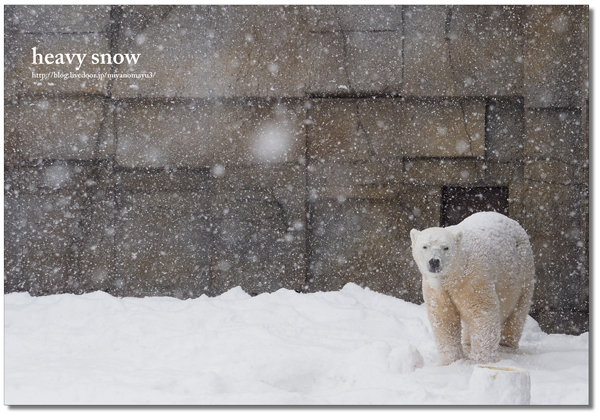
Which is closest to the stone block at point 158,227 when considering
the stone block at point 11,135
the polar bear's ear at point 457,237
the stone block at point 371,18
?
the stone block at point 11,135

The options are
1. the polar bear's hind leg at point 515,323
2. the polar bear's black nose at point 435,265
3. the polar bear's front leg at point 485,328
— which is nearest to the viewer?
the polar bear's black nose at point 435,265

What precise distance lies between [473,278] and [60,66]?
3077 millimetres

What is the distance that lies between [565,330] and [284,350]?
6.93 ft

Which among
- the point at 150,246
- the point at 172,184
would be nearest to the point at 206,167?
the point at 172,184

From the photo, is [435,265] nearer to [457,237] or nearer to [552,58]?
[457,237]

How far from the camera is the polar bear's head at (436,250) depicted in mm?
2607

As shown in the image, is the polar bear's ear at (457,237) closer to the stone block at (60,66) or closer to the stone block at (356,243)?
the stone block at (356,243)

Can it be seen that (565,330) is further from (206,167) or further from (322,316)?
(206,167)

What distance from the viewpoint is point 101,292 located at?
158 inches

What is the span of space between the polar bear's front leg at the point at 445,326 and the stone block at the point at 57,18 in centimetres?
294

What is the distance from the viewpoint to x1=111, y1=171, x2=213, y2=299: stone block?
405cm

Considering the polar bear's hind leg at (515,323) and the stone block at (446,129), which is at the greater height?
the stone block at (446,129)

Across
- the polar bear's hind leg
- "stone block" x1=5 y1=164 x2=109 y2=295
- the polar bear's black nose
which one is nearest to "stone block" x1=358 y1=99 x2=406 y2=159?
the polar bear's hind leg

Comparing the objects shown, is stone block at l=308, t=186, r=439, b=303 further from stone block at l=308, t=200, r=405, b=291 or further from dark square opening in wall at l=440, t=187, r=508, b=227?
dark square opening in wall at l=440, t=187, r=508, b=227
